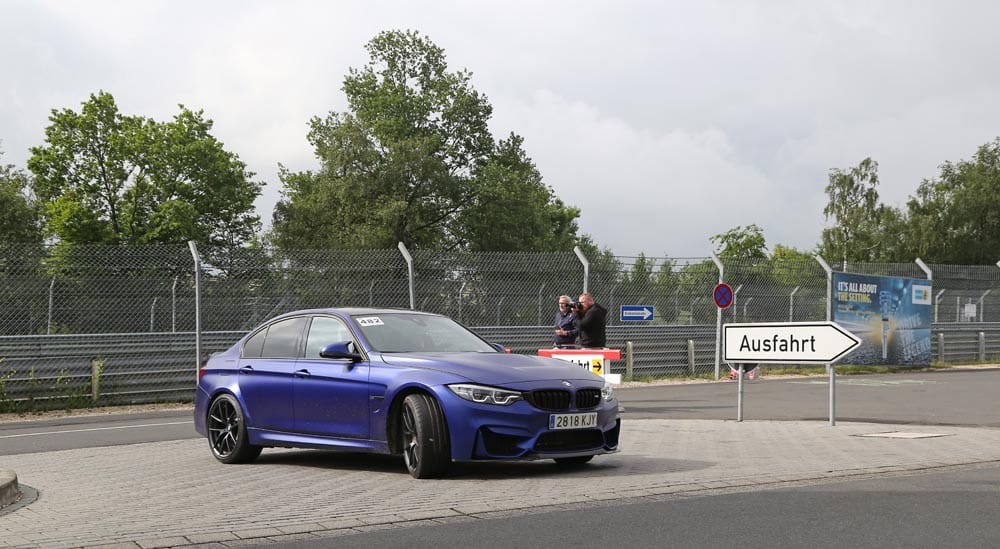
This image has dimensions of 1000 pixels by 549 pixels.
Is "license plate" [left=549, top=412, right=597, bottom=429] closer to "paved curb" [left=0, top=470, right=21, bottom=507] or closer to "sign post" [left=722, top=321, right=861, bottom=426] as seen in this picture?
"paved curb" [left=0, top=470, right=21, bottom=507]

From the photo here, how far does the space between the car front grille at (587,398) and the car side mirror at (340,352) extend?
184 centimetres

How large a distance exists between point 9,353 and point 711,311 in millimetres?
15251

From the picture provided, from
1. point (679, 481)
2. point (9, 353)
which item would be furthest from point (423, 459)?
point (9, 353)

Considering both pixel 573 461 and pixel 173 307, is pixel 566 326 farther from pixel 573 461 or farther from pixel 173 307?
pixel 573 461

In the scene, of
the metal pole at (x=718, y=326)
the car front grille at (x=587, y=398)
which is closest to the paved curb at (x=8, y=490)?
the car front grille at (x=587, y=398)

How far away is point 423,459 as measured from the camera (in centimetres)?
853

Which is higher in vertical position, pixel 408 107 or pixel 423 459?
pixel 408 107

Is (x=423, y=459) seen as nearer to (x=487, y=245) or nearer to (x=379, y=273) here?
(x=379, y=273)

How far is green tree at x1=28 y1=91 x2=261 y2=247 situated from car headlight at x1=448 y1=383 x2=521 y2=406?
58.8 metres

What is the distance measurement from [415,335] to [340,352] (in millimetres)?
797

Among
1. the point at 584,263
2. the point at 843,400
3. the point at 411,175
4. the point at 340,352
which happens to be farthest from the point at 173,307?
the point at 411,175

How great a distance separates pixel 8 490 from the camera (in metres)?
8.02

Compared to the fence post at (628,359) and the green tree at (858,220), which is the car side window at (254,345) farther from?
the green tree at (858,220)

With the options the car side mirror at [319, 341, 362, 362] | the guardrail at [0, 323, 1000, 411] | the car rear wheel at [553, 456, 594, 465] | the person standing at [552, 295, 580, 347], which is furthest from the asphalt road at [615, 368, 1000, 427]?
the car side mirror at [319, 341, 362, 362]
